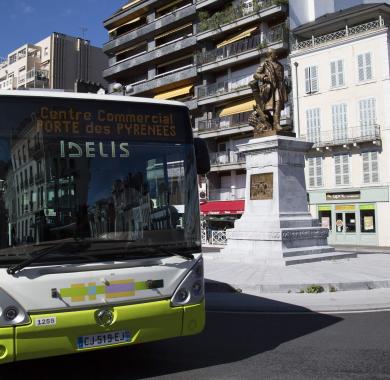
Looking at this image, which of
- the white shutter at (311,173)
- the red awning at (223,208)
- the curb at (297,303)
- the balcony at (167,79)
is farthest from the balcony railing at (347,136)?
the curb at (297,303)

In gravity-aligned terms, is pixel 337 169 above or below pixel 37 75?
below

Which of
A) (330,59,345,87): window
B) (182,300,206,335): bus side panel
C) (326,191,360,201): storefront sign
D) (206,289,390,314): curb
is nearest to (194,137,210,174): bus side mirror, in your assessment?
(182,300,206,335): bus side panel

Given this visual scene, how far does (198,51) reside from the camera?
47.3 meters

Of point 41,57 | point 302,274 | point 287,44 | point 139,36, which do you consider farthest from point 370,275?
point 41,57

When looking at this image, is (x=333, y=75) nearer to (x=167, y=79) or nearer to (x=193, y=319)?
(x=167, y=79)

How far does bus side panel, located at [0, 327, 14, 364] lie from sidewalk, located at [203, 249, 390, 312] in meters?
5.00

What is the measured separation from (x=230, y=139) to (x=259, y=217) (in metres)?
29.4

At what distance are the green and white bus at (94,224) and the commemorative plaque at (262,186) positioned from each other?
33.1 feet

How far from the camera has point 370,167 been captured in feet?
115

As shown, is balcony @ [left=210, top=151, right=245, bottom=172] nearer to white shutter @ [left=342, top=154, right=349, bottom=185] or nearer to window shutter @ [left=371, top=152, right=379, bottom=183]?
white shutter @ [left=342, top=154, right=349, bottom=185]

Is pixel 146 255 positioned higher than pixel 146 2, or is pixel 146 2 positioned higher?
pixel 146 2

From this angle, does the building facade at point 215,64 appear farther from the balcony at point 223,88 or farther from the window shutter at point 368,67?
the window shutter at point 368,67

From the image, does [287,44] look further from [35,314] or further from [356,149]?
[35,314]

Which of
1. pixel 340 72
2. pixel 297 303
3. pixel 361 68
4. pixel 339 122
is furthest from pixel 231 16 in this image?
pixel 297 303
